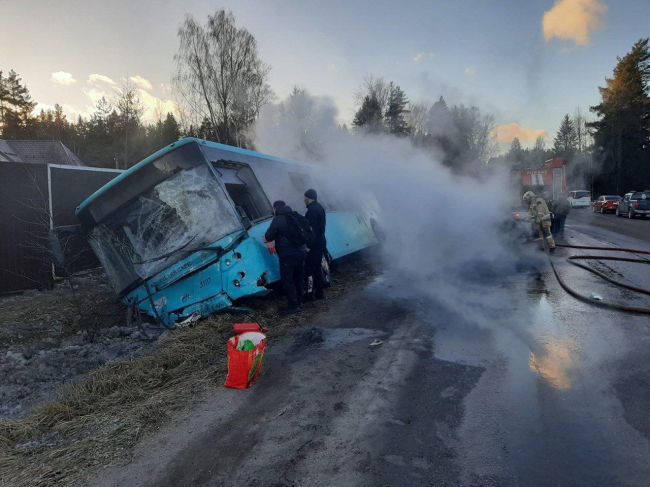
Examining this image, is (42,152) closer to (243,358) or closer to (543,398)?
(243,358)

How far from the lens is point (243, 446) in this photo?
2869mm

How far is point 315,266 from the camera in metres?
6.89

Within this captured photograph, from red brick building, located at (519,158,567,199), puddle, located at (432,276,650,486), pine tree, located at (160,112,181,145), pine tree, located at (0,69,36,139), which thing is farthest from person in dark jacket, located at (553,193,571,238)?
pine tree, located at (0,69,36,139)

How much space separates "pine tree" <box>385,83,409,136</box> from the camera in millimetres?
21000

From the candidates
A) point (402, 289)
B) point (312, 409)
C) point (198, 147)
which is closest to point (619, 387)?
point (312, 409)

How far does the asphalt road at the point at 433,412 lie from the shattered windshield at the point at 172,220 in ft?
6.24

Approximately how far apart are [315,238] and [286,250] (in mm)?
855

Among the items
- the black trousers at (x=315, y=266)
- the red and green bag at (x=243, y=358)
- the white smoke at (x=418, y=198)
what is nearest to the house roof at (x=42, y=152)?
the white smoke at (x=418, y=198)

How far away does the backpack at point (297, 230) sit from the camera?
5.90m

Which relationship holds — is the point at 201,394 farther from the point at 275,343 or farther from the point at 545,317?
the point at 545,317

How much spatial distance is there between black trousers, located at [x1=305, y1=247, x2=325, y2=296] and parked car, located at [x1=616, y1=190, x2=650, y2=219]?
2470 centimetres

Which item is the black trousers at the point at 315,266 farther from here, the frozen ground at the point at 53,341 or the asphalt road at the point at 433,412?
the frozen ground at the point at 53,341

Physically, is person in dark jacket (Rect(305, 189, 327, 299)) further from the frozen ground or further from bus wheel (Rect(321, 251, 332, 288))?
the frozen ground

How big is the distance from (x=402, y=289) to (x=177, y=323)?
3.97m
